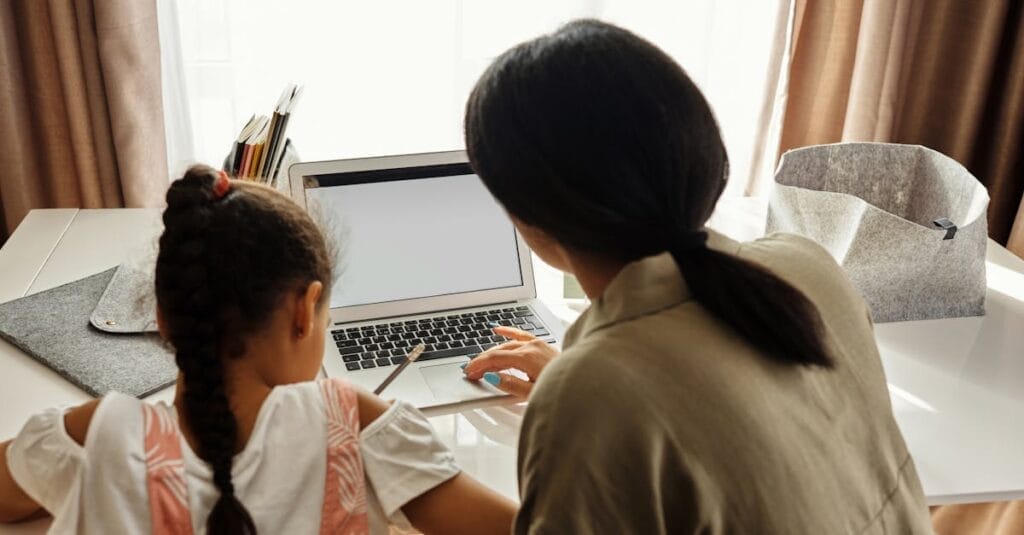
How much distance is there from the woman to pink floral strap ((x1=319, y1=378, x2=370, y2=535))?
263 millimetres

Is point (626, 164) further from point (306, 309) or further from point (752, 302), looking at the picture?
point (306, 309)

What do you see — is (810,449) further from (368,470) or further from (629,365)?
(368,470)

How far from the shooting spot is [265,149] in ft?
4.94

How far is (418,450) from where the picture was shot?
0.99 metres

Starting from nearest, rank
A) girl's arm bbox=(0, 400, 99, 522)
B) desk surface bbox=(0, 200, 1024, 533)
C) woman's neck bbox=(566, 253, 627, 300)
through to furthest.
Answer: woman's neck bbox=(566, 253, 627, 300), girl's arm bbox=(0, 400, 99, 522), desk surface bbox=(0, 200, 1024, 533)

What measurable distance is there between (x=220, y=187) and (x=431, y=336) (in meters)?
0.53

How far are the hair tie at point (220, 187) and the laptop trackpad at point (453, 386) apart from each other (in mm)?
428

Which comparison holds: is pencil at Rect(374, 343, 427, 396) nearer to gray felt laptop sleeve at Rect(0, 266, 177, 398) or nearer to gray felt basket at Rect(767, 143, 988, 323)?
gray felt laptop sleeve at Rect(0, 266, 177, 398)

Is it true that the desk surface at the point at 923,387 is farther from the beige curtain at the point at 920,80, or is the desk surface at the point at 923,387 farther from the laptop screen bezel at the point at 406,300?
the beige curtain at the point at 920,80

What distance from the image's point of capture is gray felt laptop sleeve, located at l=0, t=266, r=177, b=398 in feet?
4.12

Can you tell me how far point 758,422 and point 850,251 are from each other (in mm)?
802

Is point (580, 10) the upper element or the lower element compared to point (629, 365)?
upper

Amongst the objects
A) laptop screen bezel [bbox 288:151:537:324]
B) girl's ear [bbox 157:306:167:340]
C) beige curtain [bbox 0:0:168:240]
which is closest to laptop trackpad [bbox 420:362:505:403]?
laptop screen bezel [bbox 288:151:537:324]

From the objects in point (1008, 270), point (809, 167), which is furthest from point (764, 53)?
point (1008, 270)
